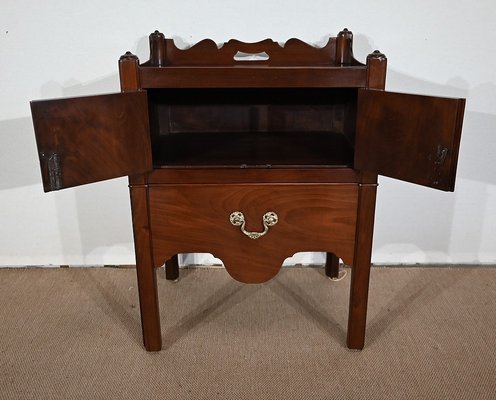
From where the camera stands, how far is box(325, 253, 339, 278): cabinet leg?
1.58 m

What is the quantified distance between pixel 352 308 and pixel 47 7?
1.13m

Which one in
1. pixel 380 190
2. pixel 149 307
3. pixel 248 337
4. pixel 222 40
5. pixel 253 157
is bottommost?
pixel 248 337

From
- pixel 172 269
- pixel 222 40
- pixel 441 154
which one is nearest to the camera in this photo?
pixel 441 154

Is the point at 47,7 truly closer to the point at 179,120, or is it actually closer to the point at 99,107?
the point at 179,120

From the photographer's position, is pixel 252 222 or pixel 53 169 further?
pixel 252 222

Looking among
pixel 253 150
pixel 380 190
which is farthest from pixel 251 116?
pixel 380 190

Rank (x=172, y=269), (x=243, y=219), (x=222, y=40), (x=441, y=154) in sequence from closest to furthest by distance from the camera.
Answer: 1. (x=441, y=154)
2. (x=243, y=219)
3. (x=222, y=40)
4. (x=172, y=269)

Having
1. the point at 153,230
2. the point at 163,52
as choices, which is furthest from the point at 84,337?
the point at 163,52

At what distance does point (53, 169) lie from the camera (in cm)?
92

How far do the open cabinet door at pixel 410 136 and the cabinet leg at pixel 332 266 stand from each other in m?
0.57

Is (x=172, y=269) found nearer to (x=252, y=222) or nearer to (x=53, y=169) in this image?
(x=252, y=222)

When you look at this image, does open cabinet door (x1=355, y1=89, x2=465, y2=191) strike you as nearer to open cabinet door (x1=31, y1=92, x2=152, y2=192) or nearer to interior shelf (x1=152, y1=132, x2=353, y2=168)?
interior shelf (x1=152, y1=132, x2=353, y2=168)

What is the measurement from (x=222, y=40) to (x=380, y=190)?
66 cm

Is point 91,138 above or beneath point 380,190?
above
